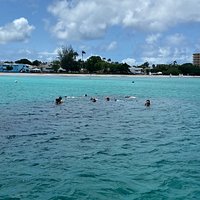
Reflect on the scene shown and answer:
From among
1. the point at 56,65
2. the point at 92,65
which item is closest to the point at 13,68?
the point at 56,65

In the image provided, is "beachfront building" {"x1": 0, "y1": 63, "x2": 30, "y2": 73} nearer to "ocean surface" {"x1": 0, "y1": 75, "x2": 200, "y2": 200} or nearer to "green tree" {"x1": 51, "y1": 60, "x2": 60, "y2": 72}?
"green tree" {"x1": 51, "y1": 60, "x2": 60, "y2": 72}

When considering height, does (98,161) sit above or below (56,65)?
below

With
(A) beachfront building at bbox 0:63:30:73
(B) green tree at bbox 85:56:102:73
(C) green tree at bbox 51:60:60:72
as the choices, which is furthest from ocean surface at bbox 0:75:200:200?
(A) beachfront building at bbox 0:63:30:73

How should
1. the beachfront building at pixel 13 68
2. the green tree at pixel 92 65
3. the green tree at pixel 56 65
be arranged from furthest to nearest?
the beachfront building at pixel 13 68
the green tree at pixel 56 65
the green tree at pixel 92 65

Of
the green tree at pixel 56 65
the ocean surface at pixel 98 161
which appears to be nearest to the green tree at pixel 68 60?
the green tree at pixel 56 65

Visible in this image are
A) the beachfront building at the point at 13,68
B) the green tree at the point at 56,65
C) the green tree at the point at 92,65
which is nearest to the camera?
the green tree at the point at 92,65

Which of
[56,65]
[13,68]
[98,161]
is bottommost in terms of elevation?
[98,161]

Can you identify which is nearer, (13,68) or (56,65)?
(56,65)

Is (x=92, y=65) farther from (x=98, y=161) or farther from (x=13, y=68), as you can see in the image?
(x=98, y=161)

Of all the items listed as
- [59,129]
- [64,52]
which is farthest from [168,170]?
[64,52]

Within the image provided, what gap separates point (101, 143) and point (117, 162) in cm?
349

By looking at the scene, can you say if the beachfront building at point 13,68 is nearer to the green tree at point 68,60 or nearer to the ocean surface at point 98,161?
the green tree at point 68,60

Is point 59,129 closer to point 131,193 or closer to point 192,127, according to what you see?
point 192,127

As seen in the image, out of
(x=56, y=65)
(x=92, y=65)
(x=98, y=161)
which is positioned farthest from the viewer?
(x=56, y=65)
